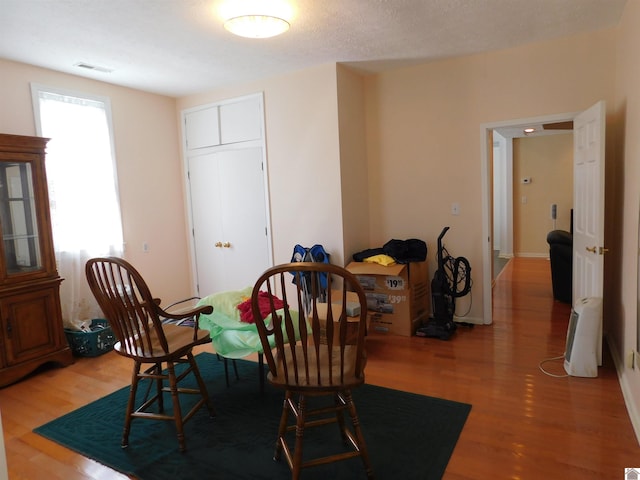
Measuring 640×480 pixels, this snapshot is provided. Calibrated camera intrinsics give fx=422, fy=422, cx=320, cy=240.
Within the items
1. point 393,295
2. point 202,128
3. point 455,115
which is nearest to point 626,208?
point 455,115

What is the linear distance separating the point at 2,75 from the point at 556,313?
571 centimetres

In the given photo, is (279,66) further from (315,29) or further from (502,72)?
(502,72)

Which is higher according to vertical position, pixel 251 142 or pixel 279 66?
pixel 279 66

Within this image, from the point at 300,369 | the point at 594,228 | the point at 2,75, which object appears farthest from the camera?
the point at 2,75

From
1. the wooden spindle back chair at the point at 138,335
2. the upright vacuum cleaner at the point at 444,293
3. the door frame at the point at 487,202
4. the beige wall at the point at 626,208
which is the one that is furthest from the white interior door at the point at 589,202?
the wooden spindle back chair at the point at 138,335

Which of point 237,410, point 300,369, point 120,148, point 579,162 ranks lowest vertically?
point 237,410

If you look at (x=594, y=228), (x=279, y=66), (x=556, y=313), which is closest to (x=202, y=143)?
(x=279, y=66)

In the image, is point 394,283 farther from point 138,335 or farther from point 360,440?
point 138,335

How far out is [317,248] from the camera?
4289 mm

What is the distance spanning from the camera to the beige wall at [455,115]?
366cm

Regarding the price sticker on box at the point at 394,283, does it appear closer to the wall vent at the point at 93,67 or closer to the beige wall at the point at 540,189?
the wall vent at the point at 93,67

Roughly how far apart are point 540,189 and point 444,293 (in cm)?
510

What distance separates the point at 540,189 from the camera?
26.1ft

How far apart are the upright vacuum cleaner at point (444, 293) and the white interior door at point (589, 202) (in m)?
0.97
